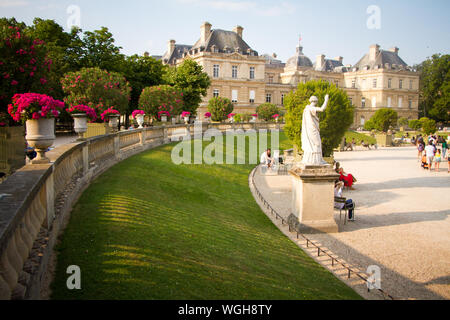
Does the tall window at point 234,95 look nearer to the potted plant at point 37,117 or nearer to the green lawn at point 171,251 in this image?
the green lawn at point 171,251

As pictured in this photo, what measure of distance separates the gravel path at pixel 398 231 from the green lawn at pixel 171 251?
4.71 ft

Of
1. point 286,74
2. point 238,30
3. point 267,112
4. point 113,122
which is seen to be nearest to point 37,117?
point 113,122

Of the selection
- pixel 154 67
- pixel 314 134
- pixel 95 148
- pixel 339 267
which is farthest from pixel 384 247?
pixel 154 67

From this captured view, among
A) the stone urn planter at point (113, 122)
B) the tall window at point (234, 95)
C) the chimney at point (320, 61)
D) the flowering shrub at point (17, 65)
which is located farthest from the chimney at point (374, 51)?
the flowering shrub at point (17, 65)

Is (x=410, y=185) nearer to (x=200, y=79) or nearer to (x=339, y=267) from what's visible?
(x=339, y=267)

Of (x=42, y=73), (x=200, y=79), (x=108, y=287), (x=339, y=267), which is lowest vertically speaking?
(x=339, y=267)

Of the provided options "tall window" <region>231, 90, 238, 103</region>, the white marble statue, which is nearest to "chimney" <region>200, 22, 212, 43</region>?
"tall window" <region>231, 90, 238, 103</region>

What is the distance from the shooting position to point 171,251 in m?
6.23

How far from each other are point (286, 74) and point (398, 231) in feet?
235

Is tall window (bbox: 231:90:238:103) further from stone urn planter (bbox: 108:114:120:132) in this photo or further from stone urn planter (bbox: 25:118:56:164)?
stone urn planter (bbox: 25:118:56:164)

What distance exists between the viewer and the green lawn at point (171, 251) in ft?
16.3

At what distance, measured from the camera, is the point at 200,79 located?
42.2 metres

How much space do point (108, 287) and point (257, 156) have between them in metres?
22.0
